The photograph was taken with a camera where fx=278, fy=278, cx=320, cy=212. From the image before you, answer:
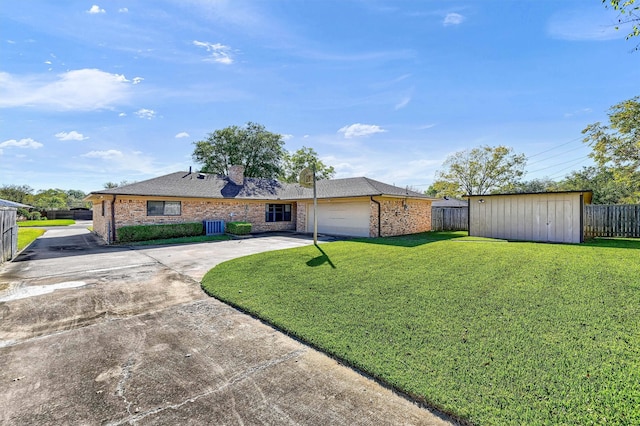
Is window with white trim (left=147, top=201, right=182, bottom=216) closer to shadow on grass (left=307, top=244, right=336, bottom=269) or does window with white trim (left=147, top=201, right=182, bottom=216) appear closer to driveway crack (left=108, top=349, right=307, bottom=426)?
shadow on grass (left=307, top=244, right=336, bottom=269)

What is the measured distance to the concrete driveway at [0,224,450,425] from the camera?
2404mm

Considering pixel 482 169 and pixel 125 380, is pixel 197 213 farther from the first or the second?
A: pixel 482 169

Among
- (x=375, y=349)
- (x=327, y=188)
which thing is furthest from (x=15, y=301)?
(x=327, y=188)

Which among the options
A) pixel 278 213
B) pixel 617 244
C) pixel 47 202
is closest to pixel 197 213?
pixel 278 213

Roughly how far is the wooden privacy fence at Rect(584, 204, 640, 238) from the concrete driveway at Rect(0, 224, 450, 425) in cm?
1715

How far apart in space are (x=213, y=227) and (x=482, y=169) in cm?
3055

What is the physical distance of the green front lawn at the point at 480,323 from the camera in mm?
2463

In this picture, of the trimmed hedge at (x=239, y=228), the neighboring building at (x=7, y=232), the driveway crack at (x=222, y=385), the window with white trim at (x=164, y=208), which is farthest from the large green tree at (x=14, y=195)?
the driveway crack at (x=222, y=385)

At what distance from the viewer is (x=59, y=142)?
62.3 ft

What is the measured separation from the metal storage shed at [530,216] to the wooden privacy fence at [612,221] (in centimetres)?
167

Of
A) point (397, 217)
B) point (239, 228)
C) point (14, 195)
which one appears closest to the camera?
A: point (397, 217)

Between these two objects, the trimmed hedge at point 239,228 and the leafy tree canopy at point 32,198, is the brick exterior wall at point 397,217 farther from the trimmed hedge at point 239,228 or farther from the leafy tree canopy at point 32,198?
the leafy tree canopy at point 32,198

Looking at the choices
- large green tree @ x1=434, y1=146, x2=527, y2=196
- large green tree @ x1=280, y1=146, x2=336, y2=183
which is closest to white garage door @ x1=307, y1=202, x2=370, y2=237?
large green tree @ x1=280, y1=146, x2=336, y2=183

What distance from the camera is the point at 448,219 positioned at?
1898cm
